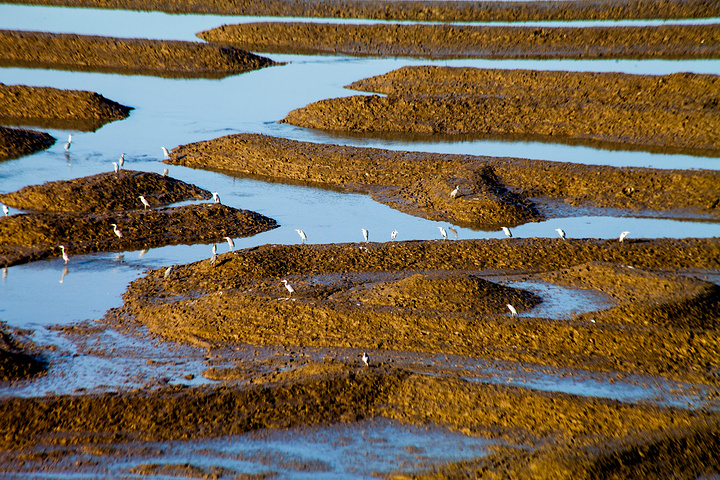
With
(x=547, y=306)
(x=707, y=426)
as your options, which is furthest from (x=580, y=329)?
(x=707, y=426)

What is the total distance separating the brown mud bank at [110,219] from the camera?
14766 millimetres

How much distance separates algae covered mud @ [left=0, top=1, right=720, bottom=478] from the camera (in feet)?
27.8

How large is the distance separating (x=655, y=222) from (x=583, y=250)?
3856 millimetres

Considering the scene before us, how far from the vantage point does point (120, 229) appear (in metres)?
15.6

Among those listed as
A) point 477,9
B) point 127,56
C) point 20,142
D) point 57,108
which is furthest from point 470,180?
point 477,9

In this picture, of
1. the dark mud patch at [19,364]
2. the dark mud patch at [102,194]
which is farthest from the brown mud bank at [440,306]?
the dark mud patch at [102,194]

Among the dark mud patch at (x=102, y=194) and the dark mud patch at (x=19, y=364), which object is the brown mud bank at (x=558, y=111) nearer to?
the dark mud patch at (x=102, y=194)

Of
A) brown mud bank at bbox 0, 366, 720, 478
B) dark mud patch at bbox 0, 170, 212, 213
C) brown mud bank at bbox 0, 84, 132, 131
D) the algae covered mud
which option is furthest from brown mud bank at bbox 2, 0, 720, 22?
brown mud bank at bbox 0, 366, 720, 478

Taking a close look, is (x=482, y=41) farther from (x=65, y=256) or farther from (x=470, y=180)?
(x=65, y=256)

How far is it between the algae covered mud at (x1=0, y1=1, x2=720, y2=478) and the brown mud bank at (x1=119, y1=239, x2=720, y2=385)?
49mm

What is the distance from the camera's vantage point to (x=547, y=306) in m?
12.1

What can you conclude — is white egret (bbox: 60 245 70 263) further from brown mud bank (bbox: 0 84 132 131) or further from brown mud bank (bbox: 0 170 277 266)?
brown mud bank (bbox: 0 84 132 131)

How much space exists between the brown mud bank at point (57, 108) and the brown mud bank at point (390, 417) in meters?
19.1

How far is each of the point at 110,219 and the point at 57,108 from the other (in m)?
12.7
